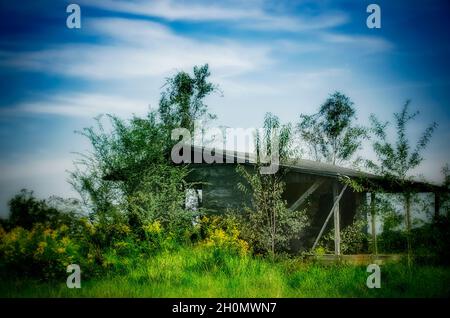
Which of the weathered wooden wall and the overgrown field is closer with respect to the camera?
the overgrown field

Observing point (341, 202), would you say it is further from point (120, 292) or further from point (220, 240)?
point (120, 292)

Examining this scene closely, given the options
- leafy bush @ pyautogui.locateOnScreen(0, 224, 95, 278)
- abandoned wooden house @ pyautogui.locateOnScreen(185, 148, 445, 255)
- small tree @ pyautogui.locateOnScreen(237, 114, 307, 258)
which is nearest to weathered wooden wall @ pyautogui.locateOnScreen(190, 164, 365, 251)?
abandoned wooden house @ pyautogui.locateOnScreen(185, 148, 445, 255)

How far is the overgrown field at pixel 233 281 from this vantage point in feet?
21.6

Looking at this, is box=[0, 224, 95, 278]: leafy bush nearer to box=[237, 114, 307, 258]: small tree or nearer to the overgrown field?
the overgrown field

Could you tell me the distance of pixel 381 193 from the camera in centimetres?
902

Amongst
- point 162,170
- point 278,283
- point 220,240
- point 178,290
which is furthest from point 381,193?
point 162,170

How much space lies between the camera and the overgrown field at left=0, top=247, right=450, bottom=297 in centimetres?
658

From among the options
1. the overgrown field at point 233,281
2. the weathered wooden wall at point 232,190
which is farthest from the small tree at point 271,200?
the weathered wooden wall at point 232,190

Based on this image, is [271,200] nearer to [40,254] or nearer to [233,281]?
[233,281]

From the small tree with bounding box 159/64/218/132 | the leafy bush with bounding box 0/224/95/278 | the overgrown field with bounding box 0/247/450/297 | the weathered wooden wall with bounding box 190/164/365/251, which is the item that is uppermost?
the small tree with bounding box 159/64/218/132

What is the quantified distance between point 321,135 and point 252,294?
28.3m

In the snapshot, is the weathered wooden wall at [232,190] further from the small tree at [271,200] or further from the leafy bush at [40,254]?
the leafy bush at [40,254]

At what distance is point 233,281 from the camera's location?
7.20 meters

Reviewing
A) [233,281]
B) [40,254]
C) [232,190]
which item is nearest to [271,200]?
[233,281]
